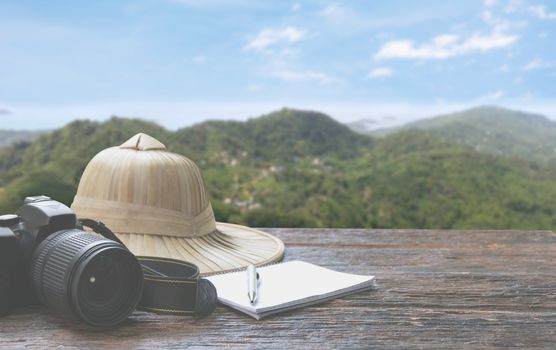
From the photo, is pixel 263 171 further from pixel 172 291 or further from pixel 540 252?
pixel 172 291

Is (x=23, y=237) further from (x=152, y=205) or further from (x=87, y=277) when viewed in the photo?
(x=152, y=205)

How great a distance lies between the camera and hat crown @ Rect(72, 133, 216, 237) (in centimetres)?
157

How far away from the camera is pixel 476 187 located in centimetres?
671

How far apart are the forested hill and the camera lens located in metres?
3.27

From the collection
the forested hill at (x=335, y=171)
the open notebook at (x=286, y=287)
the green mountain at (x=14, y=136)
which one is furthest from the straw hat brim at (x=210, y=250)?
the green mountain at (x=14, y=136)

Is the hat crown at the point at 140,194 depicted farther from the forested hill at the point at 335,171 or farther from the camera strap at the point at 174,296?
the forested hill at the point at 335,171

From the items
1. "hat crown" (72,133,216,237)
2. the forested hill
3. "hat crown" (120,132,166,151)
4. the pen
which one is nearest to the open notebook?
the pen

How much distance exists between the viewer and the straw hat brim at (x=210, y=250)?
4.99 ft

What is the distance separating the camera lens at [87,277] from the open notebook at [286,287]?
0.71ft

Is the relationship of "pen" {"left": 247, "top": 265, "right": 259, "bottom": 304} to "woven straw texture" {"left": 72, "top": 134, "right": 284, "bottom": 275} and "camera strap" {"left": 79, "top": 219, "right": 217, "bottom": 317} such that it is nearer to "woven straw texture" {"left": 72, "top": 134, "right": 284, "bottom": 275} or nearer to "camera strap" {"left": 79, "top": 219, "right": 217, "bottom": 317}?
"camera strap" {"left": 79, "top": 219, "right": 217, "bottom": 317}

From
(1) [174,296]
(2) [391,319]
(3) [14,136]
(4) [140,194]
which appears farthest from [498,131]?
(1) [174,296]

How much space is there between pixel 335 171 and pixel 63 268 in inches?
221

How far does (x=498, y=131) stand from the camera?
8102mm

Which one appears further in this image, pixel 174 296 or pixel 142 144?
pixel 142 144
